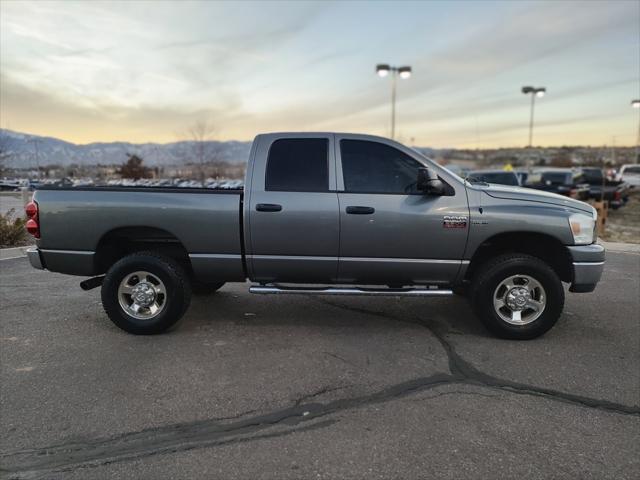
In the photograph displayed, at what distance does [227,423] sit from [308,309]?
258 cm

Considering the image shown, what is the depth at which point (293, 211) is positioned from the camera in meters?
4.45

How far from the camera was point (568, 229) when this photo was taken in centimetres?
441

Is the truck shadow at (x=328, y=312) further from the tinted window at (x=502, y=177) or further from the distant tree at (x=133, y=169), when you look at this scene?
the distant tree at (x=133, y=169)

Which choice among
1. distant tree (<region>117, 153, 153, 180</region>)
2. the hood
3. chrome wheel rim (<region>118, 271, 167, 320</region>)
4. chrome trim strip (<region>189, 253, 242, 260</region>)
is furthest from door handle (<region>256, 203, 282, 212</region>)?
distant tree (<region>117, 153, 153, 180</region>)

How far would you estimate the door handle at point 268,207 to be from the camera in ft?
14.5

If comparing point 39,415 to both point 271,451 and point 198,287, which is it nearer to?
point 271,451

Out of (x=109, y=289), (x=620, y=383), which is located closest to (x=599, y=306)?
(x=620, y=383)

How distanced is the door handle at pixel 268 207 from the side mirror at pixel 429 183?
137 centimetres

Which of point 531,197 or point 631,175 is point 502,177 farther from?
point 631,175

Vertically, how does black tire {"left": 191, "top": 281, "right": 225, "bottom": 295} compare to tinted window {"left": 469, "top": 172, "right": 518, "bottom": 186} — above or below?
below

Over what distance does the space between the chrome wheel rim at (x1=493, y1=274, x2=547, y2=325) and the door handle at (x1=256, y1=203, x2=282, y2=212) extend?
7.55 ft

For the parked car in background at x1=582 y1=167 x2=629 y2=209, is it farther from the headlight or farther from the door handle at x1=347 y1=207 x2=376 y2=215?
the door handle at x1=347 y1=207 x2=376 y2=215

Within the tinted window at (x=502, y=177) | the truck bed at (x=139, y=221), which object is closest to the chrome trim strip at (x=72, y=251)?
the truck bed at (x=139, y=221)

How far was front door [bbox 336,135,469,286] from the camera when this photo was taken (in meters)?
4.41
